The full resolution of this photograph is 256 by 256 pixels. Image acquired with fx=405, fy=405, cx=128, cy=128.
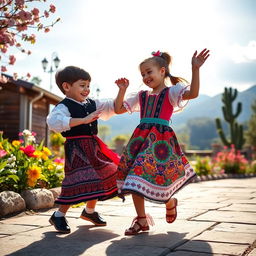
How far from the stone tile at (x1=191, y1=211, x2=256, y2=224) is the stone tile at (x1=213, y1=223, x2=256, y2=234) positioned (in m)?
0.20

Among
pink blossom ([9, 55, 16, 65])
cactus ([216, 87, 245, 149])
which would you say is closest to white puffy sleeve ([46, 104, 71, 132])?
pink blossom ([9, 55, 16, 65])

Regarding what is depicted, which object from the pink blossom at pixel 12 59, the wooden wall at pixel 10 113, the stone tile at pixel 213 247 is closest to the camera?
the stone tile at pixel 213 247

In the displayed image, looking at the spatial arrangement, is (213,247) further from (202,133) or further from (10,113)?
(202,133)

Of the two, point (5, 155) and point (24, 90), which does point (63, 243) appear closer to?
point (5, 155)

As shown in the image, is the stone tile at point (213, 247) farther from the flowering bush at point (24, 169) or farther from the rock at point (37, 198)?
the flowering bush at point (24, 169)

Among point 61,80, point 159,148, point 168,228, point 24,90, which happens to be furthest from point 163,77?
point 24,90

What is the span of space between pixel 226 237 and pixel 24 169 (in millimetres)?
2573

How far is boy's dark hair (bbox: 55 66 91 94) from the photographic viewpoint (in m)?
3.28

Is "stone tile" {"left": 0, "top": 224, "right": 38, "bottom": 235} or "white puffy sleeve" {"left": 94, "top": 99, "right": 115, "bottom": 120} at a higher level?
"white puffy sleeve" {"left": 94, "top": 99, "right": 115, "bottom": 120}

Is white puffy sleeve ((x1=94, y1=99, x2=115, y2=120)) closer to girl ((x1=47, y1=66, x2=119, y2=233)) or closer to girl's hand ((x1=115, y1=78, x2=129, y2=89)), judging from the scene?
girl ((x1=47, y1=66, x2=119, y2=233))

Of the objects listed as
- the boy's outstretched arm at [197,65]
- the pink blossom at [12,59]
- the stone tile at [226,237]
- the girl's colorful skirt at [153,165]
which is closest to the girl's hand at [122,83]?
the girl's colorful skirt at [153,165]

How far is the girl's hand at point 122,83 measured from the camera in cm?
339

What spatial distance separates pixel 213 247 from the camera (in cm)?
249

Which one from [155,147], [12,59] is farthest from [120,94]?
[12,59]
